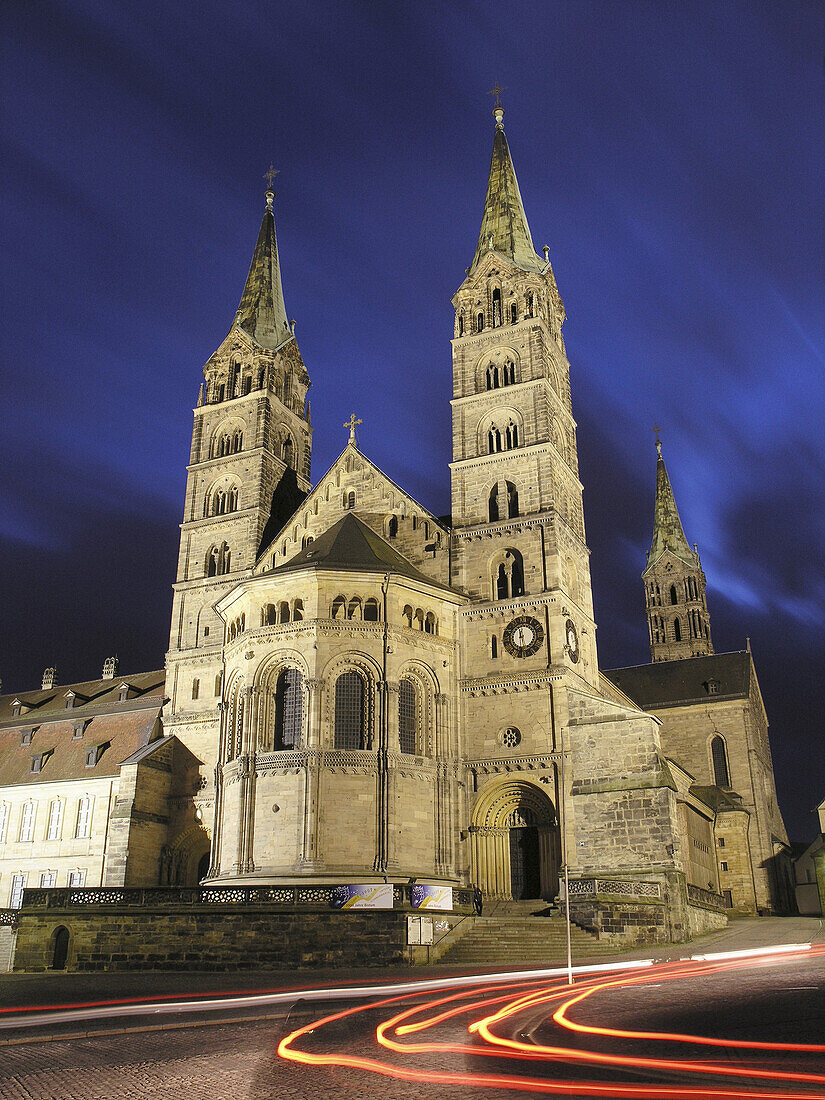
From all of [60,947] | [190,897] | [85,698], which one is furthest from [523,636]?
[85,698]

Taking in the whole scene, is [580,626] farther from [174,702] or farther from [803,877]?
[803,877]

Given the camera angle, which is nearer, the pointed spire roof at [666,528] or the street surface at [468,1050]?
the street surface at [468,1050]

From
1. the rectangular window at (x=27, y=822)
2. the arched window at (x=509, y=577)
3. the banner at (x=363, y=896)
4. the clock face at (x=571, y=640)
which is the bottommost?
the banner at (x=363, y=896)

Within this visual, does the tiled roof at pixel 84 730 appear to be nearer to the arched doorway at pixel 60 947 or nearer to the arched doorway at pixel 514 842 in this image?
the arched doorway at pixel 514 842

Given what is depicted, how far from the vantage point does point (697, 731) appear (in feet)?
202

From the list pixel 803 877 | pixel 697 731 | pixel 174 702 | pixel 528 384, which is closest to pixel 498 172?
pixel 528 384

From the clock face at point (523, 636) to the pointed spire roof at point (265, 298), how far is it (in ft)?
76.4

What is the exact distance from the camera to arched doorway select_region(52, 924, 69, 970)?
26750mm

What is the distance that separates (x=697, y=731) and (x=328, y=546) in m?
33.9

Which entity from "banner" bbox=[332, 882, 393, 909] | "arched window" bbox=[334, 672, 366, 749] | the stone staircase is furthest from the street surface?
"arched window" bbox=[334, 672, 366, 749]

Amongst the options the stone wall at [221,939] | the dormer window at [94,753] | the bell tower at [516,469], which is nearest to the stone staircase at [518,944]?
the stone wall at [221,939]

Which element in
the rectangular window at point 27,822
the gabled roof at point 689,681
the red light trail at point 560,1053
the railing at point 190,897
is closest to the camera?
the red light trail at point 560,1053

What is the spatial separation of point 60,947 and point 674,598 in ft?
232

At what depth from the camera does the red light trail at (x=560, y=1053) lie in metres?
7.47
